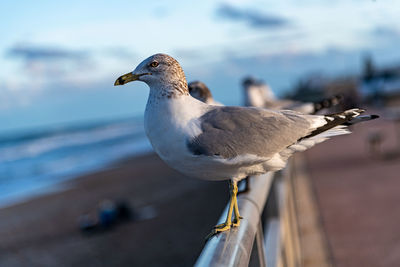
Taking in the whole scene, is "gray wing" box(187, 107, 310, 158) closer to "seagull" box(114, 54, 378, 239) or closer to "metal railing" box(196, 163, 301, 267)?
"seagull" box(114, 54, 378, 239)

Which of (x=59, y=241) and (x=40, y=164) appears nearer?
(x=59, y=241)

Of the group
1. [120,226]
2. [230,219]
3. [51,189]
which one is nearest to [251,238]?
[230,219]

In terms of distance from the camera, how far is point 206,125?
225 cm

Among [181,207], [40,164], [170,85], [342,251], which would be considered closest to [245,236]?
[170,85]

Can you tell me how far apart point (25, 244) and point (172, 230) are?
10.5 feet

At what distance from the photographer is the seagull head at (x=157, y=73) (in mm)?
2352

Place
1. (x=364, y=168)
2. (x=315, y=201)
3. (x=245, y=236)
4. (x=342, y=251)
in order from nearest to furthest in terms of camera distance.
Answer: (x=245, y=236) < (x=342, y=251) < (x=315, y=201) < (x=364, y=168)

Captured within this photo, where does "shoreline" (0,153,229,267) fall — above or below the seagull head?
below

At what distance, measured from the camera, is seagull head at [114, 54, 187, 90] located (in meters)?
2.35

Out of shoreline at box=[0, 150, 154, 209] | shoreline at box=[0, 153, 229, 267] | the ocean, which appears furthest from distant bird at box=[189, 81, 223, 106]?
the ocean

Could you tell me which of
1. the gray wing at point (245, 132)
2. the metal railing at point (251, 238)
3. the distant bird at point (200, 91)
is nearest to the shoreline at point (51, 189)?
the distant bird at point (200, 91)

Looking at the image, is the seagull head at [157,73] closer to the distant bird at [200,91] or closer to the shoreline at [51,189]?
the distant bird at [200,91]

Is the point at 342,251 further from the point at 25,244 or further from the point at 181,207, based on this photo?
the point at 25,244

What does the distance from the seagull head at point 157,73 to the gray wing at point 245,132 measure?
25 centimetres
